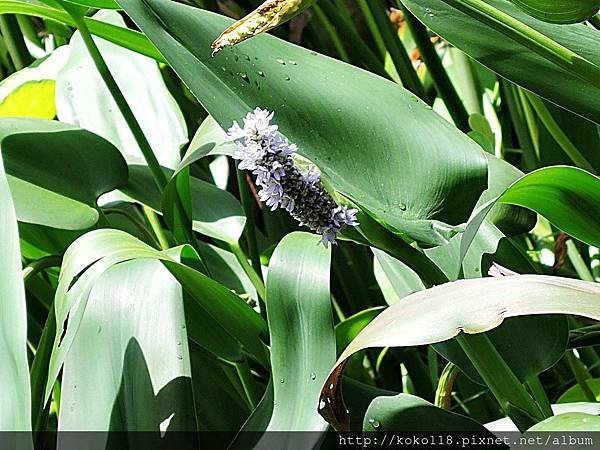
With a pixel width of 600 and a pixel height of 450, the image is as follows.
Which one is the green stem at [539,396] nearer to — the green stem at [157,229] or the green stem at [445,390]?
the green stem at [445,390]

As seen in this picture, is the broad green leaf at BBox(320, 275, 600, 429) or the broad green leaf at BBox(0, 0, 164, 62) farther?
the broad green leaf at BBox(0, 0, 164, 62)

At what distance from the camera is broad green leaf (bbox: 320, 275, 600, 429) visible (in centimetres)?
26

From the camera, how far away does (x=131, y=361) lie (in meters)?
0.36

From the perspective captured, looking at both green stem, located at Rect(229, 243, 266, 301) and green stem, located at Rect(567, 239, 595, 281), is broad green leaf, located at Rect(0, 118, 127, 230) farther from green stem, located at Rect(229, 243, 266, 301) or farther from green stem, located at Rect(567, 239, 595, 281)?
green stem, located at Rect(567, 239, 595, 281)

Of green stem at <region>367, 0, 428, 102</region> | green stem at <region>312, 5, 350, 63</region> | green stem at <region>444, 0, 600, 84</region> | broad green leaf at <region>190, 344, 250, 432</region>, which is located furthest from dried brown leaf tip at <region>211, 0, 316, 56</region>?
green stem at <region>312, 5, 350, 63</region>

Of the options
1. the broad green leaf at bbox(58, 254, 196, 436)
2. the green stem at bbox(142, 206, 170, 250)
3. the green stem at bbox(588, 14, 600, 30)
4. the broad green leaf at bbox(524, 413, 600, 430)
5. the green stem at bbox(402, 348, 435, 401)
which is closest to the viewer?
the broad green leaf at bbox(524, 413, 600, 430)

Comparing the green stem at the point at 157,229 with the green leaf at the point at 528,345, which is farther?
the green stem at the point at 157,229

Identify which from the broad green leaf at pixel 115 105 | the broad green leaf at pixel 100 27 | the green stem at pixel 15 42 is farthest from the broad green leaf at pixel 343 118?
the green stem at pixel 15 42

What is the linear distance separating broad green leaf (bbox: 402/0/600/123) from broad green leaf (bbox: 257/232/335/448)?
0.38ft

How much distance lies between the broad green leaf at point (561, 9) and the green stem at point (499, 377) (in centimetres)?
12

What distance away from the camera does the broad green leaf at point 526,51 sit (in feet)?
1.16

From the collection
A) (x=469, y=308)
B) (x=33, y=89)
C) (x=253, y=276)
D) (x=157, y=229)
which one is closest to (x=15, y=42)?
(x=33, y=89)

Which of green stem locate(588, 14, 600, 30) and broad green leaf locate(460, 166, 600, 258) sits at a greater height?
green stem locate(588, 14, 600, 30)

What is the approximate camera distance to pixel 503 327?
407 mm
